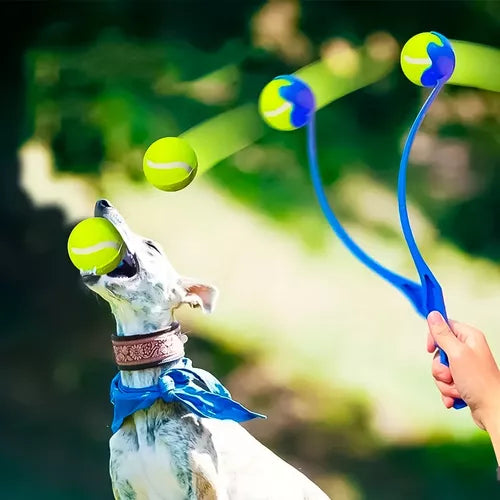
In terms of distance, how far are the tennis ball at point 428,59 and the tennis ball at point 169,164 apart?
42 centimetres

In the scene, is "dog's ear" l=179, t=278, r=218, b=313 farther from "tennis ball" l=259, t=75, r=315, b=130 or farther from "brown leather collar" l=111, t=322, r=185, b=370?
"tennis ball" l=259, t=75, r=315, b=130

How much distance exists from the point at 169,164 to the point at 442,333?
0.64 metres

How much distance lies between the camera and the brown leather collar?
1873 millimetres

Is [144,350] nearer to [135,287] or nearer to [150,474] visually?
[135,287]

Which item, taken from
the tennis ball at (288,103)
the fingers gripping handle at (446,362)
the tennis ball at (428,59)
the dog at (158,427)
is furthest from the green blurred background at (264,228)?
the fingers gripping handle at (446,362)

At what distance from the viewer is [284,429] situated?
3143 millimetres

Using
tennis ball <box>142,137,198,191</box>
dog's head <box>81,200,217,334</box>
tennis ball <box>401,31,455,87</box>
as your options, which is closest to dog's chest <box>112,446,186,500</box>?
dog's head <box>81,200,217,334</box>

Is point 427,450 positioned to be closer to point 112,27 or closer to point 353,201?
point 353,201

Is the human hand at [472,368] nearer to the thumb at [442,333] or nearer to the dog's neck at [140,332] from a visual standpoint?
the thumb at [442,333]

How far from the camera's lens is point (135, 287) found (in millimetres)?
1902

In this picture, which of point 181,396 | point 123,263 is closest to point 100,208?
point 123,263

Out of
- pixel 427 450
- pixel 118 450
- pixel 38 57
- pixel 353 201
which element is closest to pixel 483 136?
pixel 353 201

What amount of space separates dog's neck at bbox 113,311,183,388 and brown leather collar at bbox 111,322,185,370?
0.5 inches

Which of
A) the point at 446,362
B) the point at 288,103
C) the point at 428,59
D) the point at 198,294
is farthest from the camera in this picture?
the point at 198,294
